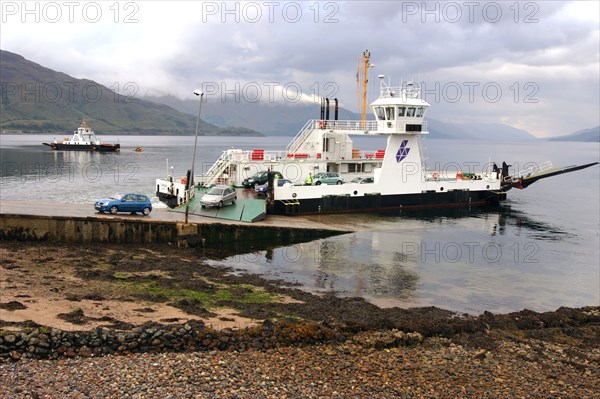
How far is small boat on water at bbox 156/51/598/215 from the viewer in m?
40.3

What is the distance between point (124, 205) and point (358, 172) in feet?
86.6

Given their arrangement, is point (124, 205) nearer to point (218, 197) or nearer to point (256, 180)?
point (218, 197)

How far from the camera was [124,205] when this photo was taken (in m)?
29.3

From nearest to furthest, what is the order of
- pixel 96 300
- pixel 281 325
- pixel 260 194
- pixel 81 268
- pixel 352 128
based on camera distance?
pixel 281 325, pixel 96 300, pixel 81 268, pixel 260 194, pixel 352 128

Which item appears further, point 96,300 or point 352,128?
point 352,128

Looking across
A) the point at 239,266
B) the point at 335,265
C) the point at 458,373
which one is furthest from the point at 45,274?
the point at 458,373

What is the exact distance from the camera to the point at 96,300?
17.5 metres

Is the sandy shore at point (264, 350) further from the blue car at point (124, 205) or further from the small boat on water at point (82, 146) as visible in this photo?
the small boat on water at point (82, 146)

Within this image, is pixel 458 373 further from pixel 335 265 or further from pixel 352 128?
pixel 352 128

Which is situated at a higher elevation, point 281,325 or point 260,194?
point 260,194

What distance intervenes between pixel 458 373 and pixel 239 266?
1492 centimetres

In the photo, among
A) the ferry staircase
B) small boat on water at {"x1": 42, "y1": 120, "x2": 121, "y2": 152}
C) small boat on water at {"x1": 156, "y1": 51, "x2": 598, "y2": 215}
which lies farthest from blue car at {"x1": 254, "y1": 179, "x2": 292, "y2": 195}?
small boat on water at {"x1": 42, "y1": 120, "x2": 121, "y2": 152}

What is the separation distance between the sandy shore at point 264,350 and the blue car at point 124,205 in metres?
5.68

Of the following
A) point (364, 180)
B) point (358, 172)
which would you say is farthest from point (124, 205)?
point (358, 172)
